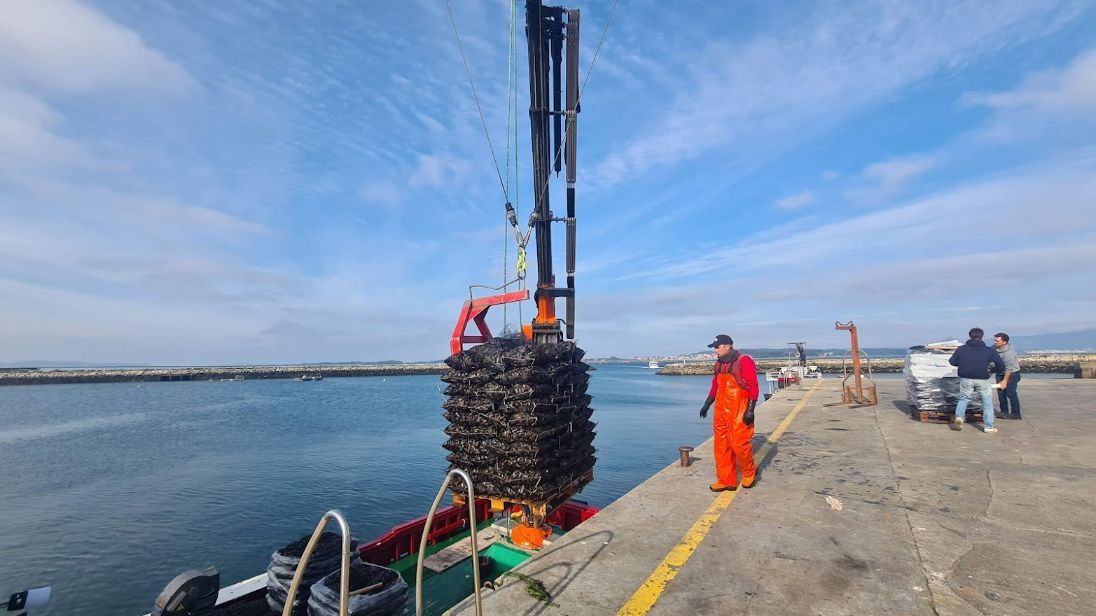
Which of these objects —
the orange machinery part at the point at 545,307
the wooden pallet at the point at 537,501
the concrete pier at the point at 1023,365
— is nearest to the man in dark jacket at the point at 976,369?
the orange machinery part at the point at 545,307

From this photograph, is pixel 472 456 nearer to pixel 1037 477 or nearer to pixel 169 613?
pixel 169 613

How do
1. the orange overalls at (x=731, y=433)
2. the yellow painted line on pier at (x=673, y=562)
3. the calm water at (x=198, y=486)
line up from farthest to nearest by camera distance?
the calm water at (x=198, y=486), the orange overalls at (x=731, y=433), the yellow painted line on pier at (x=673, y=562)

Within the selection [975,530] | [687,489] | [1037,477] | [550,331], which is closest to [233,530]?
[550,331]

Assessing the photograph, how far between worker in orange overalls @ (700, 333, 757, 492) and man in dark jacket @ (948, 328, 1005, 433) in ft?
19.4

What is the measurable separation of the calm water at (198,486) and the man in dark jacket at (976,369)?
905cm

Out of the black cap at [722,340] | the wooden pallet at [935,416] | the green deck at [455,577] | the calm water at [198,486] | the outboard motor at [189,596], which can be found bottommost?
the calm water at [198,486]

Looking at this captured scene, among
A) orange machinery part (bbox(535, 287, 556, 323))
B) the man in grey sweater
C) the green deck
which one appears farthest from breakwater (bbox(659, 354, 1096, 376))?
the green deck

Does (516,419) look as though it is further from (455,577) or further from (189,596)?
(189,596)

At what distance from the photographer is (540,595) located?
3564mm

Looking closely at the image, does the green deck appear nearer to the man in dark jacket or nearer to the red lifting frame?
the red lifting frame

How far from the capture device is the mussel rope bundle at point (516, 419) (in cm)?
569

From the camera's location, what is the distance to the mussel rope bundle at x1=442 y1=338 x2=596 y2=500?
18.7 feet

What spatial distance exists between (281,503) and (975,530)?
16.7m

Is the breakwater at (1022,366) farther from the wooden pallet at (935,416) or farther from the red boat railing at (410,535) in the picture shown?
the red boat railing at (410,535)
